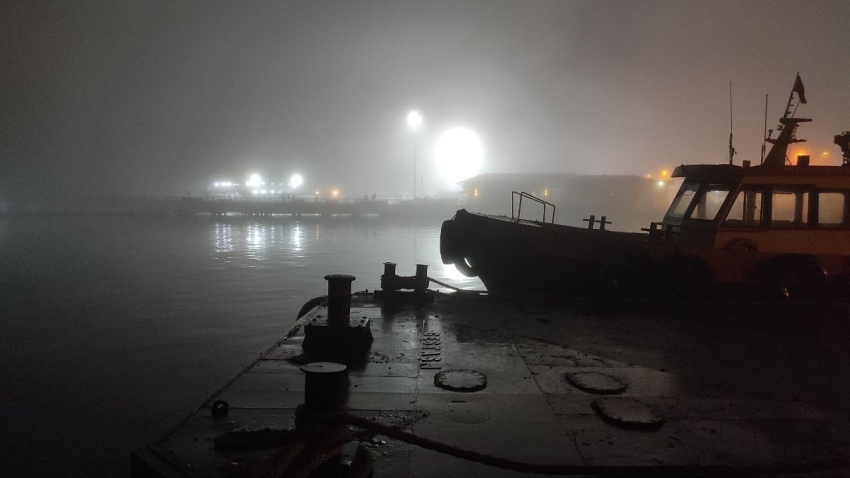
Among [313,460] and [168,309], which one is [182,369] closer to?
[168,309]

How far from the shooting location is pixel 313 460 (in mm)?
2613

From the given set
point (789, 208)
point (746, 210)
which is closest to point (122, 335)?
point (746, 210)

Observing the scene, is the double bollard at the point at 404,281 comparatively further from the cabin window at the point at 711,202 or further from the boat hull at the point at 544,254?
the cabin window at the point at 711,202

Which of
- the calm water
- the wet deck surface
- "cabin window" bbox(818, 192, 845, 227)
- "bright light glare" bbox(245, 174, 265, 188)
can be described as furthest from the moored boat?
"bright light glare" bbox(245, 174, 265, 188)

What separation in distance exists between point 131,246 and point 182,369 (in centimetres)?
2515

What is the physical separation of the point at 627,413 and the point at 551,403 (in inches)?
24.9

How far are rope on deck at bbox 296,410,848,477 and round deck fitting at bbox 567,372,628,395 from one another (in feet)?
4.43

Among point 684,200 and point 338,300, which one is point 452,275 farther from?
point 338,300

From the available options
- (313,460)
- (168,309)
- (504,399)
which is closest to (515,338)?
(504,399)

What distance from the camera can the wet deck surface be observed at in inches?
127

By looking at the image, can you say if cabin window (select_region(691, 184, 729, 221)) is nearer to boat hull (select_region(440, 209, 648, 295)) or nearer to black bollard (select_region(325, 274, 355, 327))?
boat hull (select_region(440, 209, 648, 295))

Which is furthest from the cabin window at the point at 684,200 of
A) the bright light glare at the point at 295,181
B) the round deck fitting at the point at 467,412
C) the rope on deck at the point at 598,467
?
the bright light glare at the point at 295,181

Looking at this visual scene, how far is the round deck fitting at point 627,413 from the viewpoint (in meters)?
3.65

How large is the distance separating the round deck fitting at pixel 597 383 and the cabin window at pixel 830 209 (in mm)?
7877
